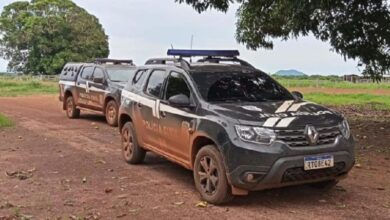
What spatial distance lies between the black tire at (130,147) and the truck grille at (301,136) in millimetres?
3351

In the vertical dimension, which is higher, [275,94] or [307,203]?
[275,94]

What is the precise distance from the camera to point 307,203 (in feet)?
20.2

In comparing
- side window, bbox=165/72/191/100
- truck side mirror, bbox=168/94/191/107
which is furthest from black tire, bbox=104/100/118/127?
truck side mirror, bbox=168/94/191/107

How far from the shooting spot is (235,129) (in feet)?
18.9

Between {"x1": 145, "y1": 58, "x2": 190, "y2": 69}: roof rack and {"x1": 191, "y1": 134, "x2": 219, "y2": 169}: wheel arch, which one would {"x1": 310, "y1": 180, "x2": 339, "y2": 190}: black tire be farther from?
{"x1": 145, "y1": 58, "x2": 190, "y2": 69}: roof rack

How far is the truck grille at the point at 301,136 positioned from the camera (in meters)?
5.70

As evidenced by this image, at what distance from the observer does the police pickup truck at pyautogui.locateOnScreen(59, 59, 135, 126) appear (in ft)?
47.3

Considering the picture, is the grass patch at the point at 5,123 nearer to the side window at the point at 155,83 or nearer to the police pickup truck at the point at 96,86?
the police pickup truck at the point at 96,86

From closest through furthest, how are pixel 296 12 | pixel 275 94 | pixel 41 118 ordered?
pixel 275 94 < pixel 296 12 < pixel 41 118

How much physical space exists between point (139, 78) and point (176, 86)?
1.50 meters

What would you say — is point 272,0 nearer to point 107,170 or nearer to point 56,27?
point 107,170

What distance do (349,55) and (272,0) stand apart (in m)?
1.99

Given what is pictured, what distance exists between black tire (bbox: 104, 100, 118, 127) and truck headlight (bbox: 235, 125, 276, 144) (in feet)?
29.0

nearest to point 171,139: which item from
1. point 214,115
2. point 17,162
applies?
point 214,115
